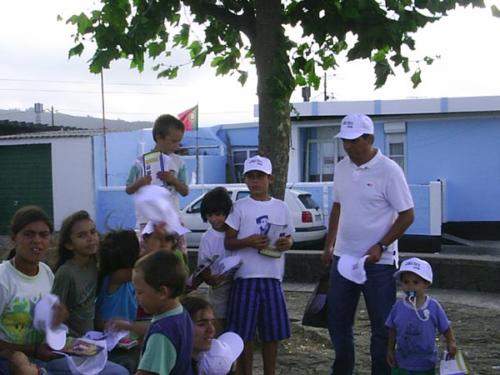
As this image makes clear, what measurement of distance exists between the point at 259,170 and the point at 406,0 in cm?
181

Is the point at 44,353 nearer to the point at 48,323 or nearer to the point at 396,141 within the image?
the point at 48,323

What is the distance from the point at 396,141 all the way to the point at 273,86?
53.0ft

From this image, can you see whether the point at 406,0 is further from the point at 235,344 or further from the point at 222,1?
the point at 235,344

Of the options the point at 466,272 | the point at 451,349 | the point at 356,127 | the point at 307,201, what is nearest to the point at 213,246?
the point at 356,127

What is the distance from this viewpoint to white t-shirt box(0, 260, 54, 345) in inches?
152

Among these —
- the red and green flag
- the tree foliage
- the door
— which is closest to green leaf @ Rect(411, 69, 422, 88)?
the tree foliage

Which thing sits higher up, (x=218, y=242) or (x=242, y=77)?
(x=242, y=77)

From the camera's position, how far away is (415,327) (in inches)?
177

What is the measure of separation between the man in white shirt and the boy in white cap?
0.15 m

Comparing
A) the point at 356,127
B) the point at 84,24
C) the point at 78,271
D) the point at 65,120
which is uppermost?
the point at 65,120

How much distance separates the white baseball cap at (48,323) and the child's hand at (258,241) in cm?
151

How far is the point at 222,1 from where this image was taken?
6777 mm

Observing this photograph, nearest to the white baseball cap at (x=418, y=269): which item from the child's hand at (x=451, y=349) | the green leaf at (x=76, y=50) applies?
the child's hand at (x=451, y=349)

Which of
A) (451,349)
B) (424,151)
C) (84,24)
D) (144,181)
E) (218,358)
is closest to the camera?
(218,358)
